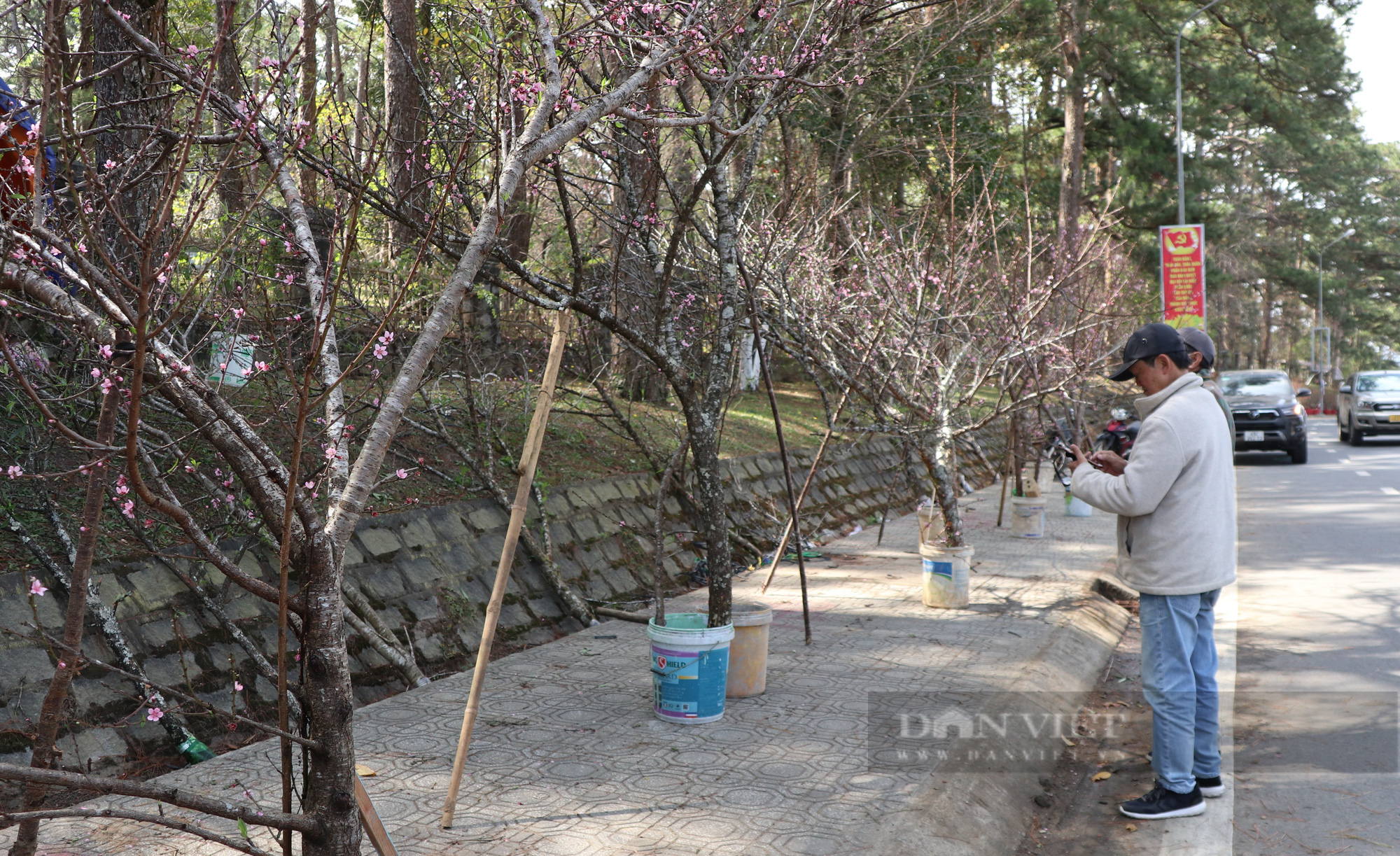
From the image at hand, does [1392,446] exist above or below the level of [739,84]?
below

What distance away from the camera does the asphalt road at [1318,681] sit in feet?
14.2

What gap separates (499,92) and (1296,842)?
4.42m

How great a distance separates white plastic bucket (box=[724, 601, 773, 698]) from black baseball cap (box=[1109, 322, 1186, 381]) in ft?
7.46

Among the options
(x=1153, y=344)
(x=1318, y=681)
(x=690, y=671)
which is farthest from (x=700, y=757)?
(x=1318, y=681)

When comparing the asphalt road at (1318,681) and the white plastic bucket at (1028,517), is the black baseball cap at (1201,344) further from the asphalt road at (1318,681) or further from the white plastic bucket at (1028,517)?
the white plastic bucket at (1028,517)

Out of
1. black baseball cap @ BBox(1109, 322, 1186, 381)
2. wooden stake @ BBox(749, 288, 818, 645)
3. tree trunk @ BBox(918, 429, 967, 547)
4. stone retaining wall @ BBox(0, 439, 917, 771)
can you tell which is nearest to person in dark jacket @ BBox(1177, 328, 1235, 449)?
black baseball cap @ BBox(1109, 322, 1186, 381)

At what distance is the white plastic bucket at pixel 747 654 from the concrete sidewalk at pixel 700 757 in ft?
0.32

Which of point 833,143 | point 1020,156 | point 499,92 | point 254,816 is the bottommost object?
point 254,816

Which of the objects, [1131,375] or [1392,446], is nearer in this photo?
[1131,375]

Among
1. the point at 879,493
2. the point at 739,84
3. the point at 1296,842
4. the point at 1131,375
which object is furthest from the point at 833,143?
the point at 1296,842

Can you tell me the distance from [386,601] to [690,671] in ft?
7.19

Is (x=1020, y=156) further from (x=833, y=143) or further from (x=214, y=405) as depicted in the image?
(x=214, y=405)

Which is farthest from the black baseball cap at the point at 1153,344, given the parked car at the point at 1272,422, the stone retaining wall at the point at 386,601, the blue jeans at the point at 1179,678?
the parked car at the point at 1272,422

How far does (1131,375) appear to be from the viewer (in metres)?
4.76
